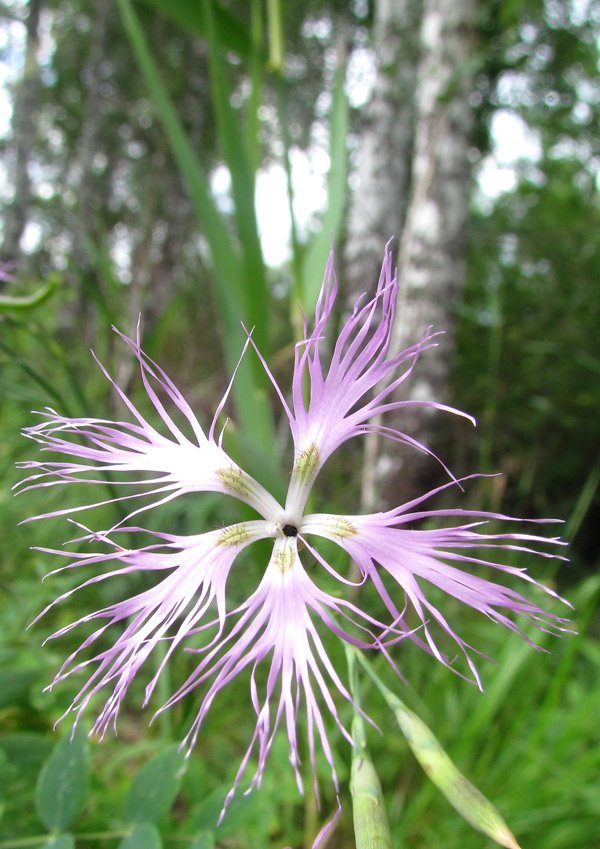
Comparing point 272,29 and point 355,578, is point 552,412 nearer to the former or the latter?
point 355,578

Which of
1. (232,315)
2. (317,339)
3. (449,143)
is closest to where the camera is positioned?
(317,339)

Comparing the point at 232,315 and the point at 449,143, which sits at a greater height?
the point at 449,143

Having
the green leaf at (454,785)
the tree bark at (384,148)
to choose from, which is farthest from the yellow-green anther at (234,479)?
the tree bark at (384,148)

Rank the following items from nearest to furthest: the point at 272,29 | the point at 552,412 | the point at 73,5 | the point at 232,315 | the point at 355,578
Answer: the point at 232,315 → the point at 272,29 → the point at 355,578 → the point at 552,412 → the point at 73,5

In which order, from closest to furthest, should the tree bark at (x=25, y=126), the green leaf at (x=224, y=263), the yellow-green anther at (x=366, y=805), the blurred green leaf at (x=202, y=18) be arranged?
the yellow-green anther at (x=366, y=805)
the green leaf at (x=224, y=263)
the blurred green leaf at (x=202, y=18)
the tree bark at (x=25, y=126)

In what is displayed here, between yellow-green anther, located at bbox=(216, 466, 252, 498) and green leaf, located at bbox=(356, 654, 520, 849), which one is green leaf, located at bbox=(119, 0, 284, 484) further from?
green leaf, located at bbox=(356, 654, 520, 849)

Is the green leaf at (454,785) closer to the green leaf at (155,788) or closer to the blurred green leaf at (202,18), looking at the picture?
the green leaf at (155,788)

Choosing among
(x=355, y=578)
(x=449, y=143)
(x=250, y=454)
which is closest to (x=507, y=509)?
(x=449, y=143)
